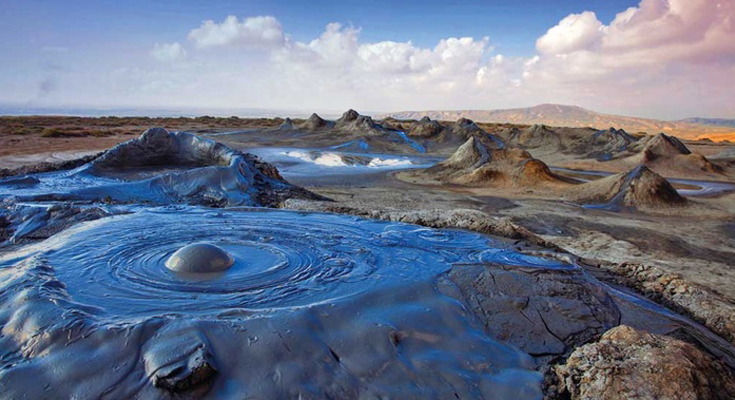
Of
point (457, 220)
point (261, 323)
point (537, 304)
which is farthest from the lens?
point (457, 220)

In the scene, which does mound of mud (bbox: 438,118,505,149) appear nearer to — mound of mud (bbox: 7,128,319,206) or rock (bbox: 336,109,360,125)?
rock (bbox: 336,109,360,125)

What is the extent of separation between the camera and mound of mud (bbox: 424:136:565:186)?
14.6 metres

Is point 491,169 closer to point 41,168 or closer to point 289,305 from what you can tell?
point 41,168

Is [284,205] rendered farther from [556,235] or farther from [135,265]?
[556,235]

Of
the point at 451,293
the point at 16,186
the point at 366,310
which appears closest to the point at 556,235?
the point at 451,293

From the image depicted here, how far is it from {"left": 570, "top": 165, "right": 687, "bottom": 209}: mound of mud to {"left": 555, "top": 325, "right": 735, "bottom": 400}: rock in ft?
33.4

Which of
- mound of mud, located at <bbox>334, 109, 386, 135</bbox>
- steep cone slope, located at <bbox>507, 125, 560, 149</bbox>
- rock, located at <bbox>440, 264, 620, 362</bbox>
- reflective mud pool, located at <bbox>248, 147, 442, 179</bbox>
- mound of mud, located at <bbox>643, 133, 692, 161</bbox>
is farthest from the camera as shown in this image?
steep cone slope, located at <bbox>507, 125, 560, 149</bbox>

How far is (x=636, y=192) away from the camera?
1162 cm

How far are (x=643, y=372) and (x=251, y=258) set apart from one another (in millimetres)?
3052

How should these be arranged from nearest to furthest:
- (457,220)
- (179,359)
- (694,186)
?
(179,359) → (457,220) → (694,186)

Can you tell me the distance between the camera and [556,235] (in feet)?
27.8

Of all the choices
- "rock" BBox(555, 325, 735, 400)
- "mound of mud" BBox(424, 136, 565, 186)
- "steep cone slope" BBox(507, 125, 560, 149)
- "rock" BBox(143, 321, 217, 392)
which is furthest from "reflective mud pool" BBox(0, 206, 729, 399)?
"steep cone slope" BBox(507, 125, 560, 149)

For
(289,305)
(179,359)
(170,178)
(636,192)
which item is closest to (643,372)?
(289,305)

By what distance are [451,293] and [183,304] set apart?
1936 mm
